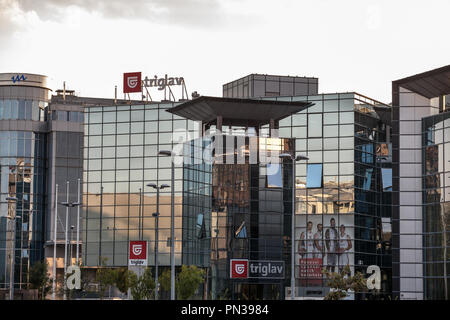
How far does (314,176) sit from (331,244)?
7646mm

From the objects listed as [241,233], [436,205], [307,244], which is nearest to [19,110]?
[241,233]

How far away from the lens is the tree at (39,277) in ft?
376

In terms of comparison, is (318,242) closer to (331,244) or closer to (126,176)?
(331,244)

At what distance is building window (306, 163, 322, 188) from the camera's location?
95.3 meters

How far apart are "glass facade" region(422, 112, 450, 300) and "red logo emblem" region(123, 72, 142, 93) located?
41.4 metres

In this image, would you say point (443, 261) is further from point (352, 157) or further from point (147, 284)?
point (147, 284)

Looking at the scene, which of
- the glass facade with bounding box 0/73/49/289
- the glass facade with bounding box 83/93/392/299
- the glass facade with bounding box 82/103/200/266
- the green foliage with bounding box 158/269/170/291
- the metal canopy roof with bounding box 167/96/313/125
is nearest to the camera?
the green foliage with bounding box 158/269/170/291

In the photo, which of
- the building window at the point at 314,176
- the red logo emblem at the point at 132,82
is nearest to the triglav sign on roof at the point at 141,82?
the red logo emblem at the point at 132,82

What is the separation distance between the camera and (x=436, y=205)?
287 feet

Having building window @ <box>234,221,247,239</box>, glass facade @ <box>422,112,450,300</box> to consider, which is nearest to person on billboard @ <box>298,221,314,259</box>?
building window @ <box>234,221,247,239</box>

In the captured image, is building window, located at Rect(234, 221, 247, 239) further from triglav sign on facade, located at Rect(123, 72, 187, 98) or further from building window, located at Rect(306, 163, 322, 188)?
triglav sign on facade, located at Rect(123, 72, 187, 98)

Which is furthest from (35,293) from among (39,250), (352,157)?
(352,157)

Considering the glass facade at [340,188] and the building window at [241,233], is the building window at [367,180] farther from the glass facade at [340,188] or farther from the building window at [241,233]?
the building window at [241,233]

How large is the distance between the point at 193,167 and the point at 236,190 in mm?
8637
